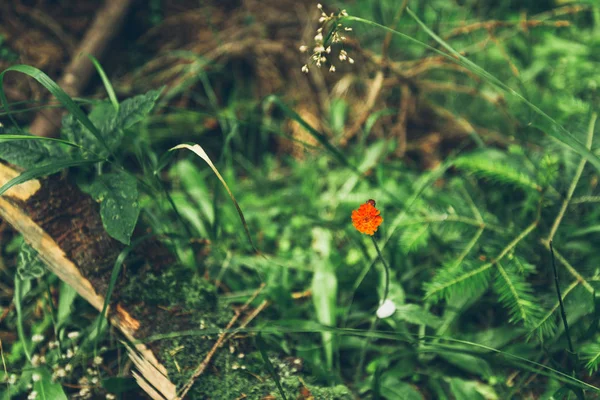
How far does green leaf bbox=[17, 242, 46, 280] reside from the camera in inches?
52.9

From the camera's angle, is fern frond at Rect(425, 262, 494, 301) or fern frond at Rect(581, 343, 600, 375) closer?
fern frond at Rect(581, 343, 600, 375)

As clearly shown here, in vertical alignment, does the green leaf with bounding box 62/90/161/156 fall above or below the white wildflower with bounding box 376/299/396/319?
above

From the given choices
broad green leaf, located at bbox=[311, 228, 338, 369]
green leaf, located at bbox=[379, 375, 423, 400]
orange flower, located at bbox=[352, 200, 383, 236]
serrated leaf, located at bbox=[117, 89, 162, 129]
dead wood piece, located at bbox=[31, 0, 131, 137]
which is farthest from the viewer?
dead wood piece, located at bbox=[31, 0, 131, 137]

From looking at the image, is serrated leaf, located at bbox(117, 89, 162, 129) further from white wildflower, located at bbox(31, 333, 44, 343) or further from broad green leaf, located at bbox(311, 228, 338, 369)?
broad green leaf, located at bbox(311, 228, 338, 369)

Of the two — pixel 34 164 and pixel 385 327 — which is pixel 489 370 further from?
pixel 34 164

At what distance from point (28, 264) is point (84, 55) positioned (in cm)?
119

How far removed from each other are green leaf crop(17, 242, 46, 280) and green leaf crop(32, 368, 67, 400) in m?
0.30

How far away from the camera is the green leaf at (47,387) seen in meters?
1.33

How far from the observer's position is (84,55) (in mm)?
2129

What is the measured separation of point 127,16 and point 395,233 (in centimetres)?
178

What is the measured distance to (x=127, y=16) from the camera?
233 cm

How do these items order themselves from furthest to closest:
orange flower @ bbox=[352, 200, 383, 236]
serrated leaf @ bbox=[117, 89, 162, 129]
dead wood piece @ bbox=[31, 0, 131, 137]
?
dead wood piece @ bbox=[31, 0, 131, 137]
serrated leaf @ bbox=[117, 89, 162, 129]
orange flower @ bbox=[352, 200, 383, 236]

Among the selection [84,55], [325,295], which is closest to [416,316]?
[325,295]

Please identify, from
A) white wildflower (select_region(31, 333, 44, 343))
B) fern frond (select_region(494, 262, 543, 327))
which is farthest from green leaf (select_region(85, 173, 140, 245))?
fern frond (select_region(494, 262, 543, 327))
